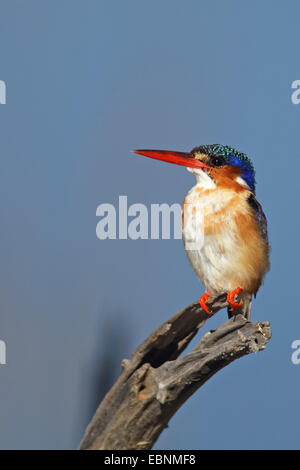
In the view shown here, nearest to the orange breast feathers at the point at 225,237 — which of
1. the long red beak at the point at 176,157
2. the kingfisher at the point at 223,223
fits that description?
the kingfisher at the point at 223,223

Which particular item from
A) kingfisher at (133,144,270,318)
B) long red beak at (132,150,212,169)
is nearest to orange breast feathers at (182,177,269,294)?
kingfisher at (133,144,270,318)

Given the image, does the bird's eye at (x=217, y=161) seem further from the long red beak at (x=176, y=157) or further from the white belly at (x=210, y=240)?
the white belly at (x=210, y=240)

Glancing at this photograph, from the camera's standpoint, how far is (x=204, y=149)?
2.73m

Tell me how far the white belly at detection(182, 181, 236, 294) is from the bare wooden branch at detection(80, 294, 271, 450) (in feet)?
2.39

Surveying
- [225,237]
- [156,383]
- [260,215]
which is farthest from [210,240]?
Result: [156,383]

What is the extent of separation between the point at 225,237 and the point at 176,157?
0.40 m

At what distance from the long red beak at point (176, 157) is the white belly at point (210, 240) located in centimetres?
11

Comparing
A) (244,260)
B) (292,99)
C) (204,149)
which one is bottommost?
(244,260)

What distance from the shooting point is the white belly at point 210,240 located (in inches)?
102

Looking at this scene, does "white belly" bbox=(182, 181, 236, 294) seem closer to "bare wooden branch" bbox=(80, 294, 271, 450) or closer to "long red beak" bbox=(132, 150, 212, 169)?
"long red beak" bbox=(132, 150, 212, 169)

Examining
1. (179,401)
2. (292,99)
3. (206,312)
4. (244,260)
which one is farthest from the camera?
(292,99)
